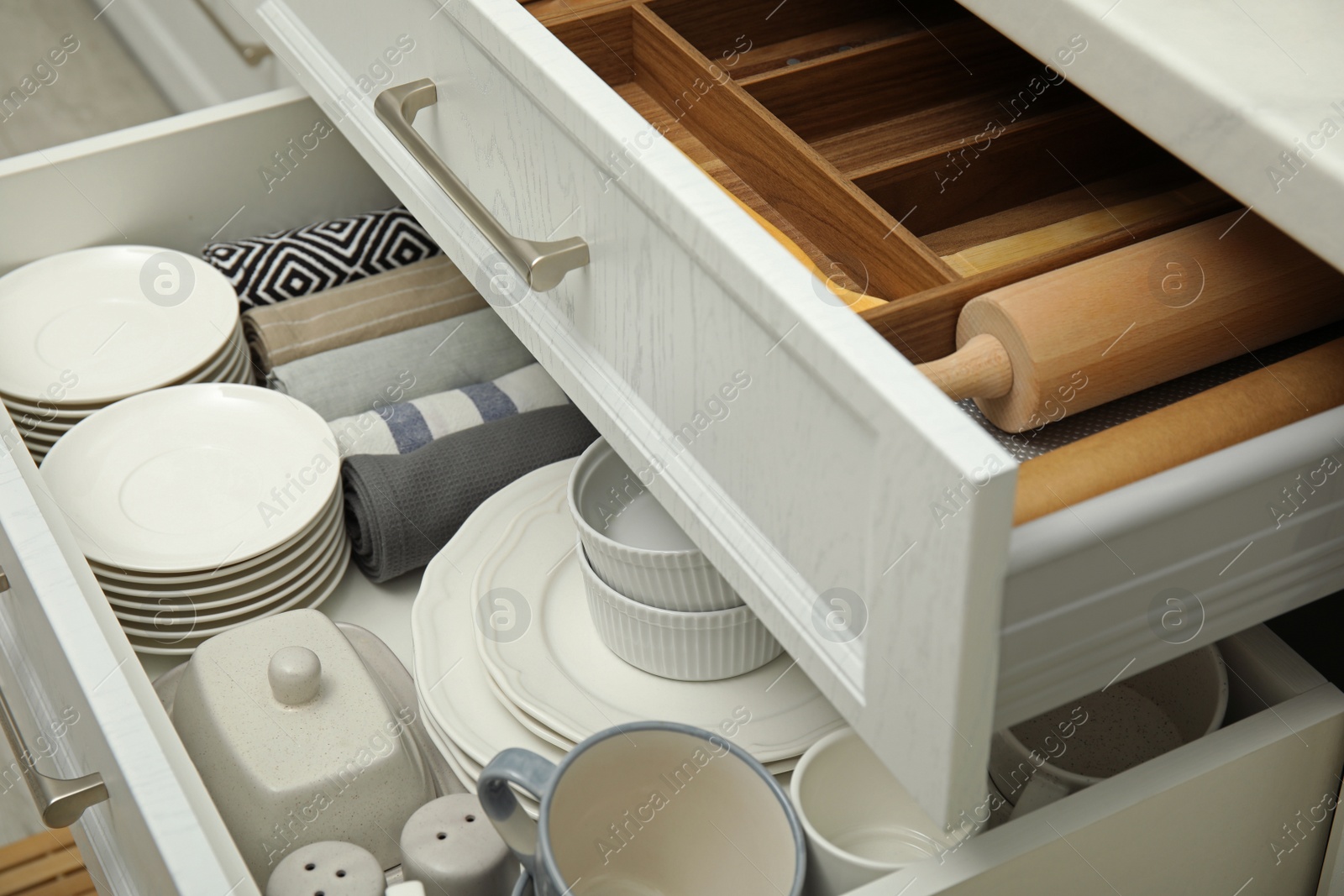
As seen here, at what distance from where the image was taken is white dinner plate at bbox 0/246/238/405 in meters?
0.98

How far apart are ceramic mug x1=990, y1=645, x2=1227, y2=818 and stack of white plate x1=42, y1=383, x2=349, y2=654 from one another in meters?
0.49

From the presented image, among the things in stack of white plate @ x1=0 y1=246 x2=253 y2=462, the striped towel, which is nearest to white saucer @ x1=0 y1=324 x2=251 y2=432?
stack of white plate @ x1=0 y1=246 x2=253 y2=462

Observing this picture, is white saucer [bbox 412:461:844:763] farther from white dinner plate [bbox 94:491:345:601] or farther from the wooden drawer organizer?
the wooden drawer organizer

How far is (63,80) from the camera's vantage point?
6.36 feet

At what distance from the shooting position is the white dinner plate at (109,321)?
98cm

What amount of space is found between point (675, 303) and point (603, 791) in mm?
286

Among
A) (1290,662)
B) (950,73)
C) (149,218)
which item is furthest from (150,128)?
(1290,662)

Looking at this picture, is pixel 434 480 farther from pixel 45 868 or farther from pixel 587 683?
pixel 45 868

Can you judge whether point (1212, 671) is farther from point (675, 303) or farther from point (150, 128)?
point (150, 128)

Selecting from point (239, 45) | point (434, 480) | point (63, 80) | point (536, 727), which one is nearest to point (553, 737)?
point (536, 727)

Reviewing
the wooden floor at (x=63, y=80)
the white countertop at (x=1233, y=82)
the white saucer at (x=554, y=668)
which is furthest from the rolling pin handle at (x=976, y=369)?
the wooden floor at (x=63, y=80)

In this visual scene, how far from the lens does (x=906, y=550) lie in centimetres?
43

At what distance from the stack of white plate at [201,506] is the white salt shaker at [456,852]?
231mm

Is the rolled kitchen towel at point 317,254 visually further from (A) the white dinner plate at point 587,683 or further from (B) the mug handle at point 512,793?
(B) the mug handle at point 512,793
